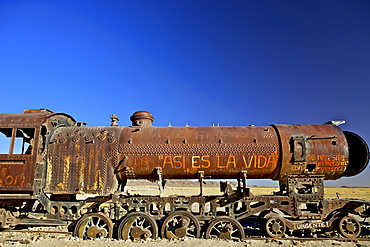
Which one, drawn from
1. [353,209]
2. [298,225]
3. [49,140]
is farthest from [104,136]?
[353,209]

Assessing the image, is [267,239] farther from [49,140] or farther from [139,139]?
[49,140]

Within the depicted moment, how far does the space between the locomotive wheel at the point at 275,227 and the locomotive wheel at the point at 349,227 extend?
185 cm

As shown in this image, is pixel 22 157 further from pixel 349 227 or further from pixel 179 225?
pixel 349 227

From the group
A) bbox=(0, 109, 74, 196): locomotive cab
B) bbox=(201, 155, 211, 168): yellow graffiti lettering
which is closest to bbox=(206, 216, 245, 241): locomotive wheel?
bbox=(201, 155, 211, 168): yellow graffiti lettering

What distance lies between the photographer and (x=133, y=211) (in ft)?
27.9

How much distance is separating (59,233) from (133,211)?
2.98 m

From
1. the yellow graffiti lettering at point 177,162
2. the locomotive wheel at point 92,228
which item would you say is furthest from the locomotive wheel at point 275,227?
the locomotive wheel at point 92,228

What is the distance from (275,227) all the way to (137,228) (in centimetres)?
435

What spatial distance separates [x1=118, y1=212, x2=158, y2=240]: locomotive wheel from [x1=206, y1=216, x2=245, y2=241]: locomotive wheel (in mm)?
1754

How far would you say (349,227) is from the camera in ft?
26.9

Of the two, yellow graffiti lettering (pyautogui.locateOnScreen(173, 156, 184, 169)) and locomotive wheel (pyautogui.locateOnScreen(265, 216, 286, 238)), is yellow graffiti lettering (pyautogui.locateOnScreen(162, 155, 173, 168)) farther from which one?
locomotive wheel (pyautogui.locateOnScreen(265, 216, 286, 238))

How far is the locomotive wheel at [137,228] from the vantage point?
805cm

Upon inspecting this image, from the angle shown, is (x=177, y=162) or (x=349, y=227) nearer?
(x=349, y=227)

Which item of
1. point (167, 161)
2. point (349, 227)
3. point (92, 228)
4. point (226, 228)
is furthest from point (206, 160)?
point (349, 227)
